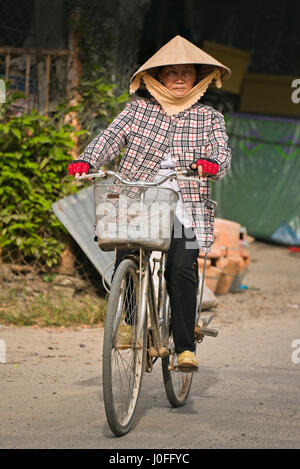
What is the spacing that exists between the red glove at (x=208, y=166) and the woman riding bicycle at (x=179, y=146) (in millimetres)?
324

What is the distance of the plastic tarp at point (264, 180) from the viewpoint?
13.5 meters

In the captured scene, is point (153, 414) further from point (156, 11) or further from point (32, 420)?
point (156, 11)

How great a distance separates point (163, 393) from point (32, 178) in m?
A: 3.16

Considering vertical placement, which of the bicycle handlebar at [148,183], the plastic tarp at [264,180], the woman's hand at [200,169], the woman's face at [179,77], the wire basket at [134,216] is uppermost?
the woman's face at [179,77]

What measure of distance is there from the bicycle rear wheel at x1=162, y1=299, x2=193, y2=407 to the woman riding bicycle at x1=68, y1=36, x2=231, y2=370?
0.10 metres

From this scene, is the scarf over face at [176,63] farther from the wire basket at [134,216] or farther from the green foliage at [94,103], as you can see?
the green foliage at [94,103]

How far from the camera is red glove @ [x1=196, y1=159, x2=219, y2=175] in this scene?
168 inches

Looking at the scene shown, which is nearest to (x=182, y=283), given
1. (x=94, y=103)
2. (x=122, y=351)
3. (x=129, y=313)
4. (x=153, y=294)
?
(x=153, y=294)

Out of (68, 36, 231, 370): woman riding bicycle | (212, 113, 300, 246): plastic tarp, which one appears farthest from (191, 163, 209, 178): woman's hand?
(212, 113, 300, 246): plastic tarp

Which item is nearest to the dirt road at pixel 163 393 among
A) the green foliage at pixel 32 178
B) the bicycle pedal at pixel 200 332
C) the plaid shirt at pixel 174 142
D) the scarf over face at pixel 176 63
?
the bicycle pedal at pixel 200 332

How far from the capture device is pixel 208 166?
4.29 meters

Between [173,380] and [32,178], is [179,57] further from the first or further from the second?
[32,178]

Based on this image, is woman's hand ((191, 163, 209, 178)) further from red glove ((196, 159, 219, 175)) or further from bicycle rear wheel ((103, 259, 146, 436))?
bicycle rear wheel ((103, 259, 146, 436))

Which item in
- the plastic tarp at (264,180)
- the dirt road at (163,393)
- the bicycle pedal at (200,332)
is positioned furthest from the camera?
the plastic tarp at (264,180)
